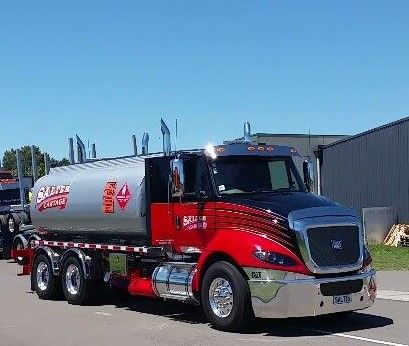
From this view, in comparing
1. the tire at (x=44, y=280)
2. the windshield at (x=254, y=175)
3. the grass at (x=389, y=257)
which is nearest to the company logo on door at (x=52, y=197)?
the tire at (x=44, y=280)

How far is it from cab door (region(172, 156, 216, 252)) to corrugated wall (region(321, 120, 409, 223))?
19.3 m

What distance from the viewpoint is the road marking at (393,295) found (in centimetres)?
1404

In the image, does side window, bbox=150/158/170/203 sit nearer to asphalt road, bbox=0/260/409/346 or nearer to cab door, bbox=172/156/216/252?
cab door, bbox=172/156/216/252

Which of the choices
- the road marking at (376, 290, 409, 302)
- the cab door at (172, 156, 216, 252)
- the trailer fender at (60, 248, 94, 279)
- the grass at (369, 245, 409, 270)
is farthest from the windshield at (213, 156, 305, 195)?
the grass at (369, 245, 409, 270)

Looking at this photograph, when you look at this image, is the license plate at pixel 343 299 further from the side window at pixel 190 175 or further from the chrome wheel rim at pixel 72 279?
the chrome wheel rim at pixel 72 279

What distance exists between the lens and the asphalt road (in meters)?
10.1

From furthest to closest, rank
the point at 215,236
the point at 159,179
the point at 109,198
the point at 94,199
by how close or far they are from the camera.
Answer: the point at 94,199 < the point at 109,198 < the point at 159,179 < the point at 215,236

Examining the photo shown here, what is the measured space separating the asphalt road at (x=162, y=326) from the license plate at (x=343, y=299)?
1.50ft

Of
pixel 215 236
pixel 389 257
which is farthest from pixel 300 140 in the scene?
pixel 215 236

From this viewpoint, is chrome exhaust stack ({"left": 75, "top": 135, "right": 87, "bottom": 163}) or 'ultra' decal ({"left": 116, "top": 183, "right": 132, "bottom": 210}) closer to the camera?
'ultra' decal ({"left": 116, "top": 183, "right": 132, "bottom": 210})

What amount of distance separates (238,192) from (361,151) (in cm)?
2157

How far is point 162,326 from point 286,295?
2.45 meters

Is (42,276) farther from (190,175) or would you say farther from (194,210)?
(190,175)

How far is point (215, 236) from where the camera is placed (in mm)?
11094
